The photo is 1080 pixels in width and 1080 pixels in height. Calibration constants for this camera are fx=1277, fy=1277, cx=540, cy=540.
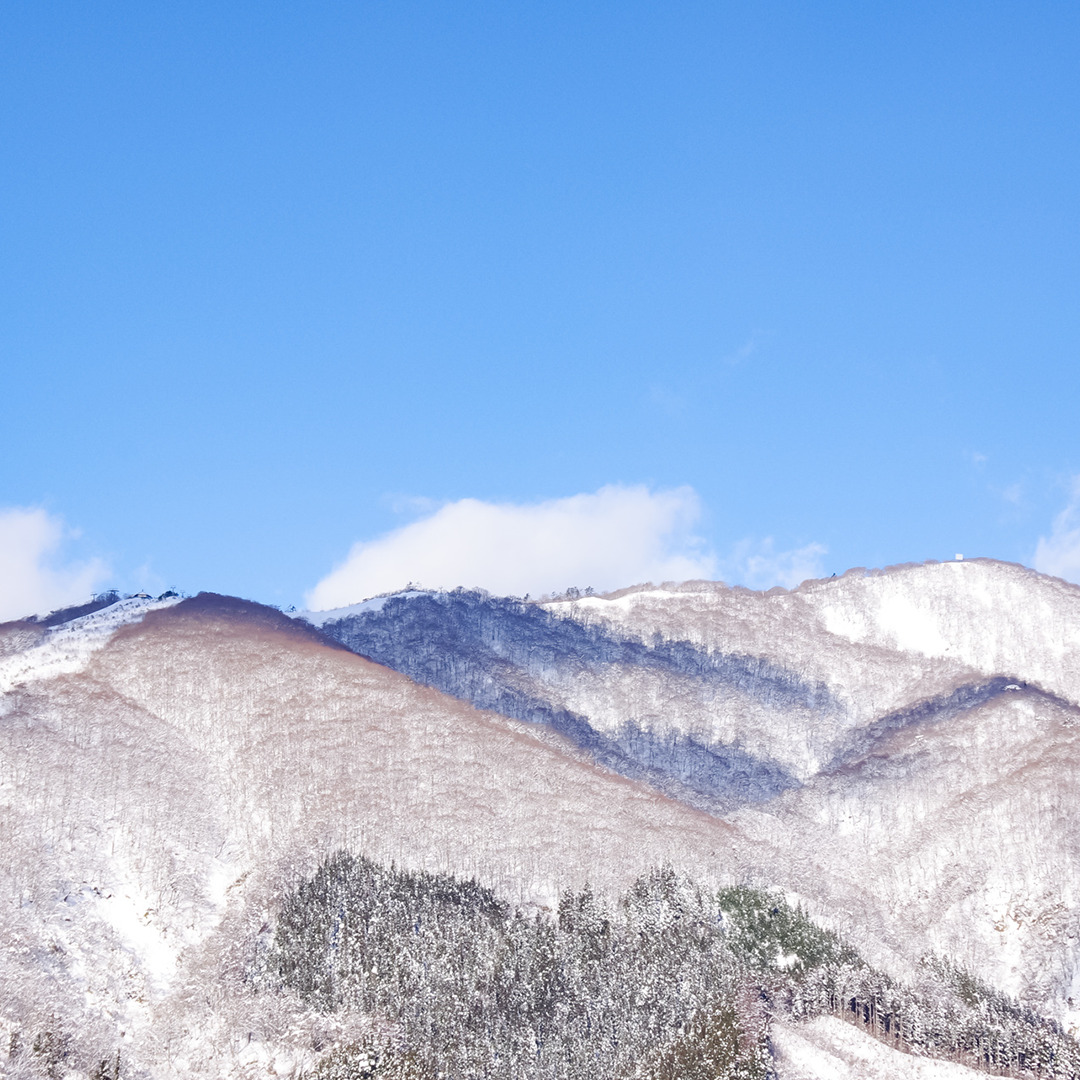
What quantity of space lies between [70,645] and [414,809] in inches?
1900

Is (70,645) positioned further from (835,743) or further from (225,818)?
(835,743)

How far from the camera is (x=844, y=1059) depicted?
320 ft

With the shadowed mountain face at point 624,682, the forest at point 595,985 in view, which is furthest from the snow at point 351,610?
the forest at point 595,985

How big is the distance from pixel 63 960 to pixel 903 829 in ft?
282

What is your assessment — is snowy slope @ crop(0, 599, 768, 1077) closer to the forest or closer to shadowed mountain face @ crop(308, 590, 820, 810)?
the forest

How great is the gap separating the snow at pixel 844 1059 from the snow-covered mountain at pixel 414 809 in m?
0.26

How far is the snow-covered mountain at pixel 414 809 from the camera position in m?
96.7

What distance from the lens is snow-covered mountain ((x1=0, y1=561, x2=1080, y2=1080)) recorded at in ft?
317

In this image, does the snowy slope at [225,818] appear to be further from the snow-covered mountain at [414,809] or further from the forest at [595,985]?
the forest at [595,985]

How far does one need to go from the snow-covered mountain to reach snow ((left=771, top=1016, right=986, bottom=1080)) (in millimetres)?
263

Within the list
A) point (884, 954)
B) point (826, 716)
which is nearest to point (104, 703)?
point (884, 954)

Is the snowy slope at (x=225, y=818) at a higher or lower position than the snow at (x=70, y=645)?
lower

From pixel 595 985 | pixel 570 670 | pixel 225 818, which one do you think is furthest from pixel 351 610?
pixel 595 985

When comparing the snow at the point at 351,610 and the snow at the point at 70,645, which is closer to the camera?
the snow at the point at 70,645
